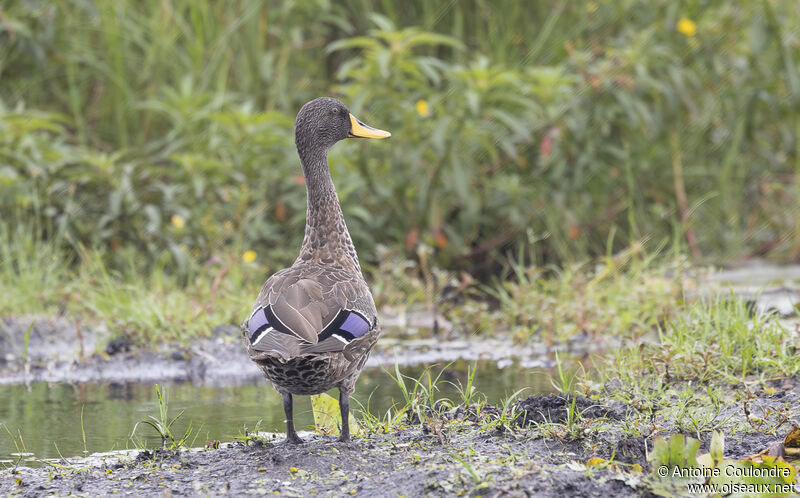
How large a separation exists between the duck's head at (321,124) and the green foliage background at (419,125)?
8.31 feet

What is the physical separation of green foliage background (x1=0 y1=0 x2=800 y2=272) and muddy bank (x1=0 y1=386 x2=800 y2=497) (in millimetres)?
3086

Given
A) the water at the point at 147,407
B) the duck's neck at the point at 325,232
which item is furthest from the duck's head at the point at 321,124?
the water at the point at 147,407

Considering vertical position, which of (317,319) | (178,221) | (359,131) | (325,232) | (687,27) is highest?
(687,27)

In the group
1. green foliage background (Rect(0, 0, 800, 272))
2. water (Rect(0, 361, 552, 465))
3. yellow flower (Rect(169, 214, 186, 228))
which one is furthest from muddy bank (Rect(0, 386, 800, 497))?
yellow flower (Rect(169, 214, 186, 228))

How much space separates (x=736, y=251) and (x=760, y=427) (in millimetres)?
5093

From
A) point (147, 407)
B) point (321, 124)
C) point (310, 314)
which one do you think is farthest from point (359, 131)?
point (147, 407)

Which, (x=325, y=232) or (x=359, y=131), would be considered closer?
(x=325, y=232)

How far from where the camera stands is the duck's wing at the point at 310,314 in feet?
11.7

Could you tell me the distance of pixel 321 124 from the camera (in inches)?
189

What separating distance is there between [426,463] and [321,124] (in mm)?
1906

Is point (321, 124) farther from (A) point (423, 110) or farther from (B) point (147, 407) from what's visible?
(A) point (423, 110)

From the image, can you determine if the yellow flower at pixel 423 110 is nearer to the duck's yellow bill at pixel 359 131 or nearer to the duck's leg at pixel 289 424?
the duck's yellow bill at pixel 359 131

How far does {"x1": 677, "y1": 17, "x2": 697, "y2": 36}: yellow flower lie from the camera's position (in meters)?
8.47

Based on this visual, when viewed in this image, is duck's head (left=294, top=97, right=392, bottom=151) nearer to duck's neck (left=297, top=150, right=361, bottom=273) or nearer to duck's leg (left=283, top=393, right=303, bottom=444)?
duck's neck (left=297, top=150, right=361, bottom=273)
